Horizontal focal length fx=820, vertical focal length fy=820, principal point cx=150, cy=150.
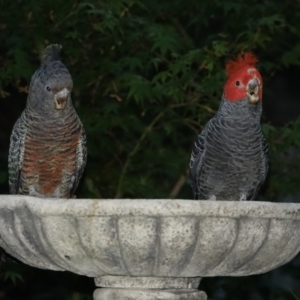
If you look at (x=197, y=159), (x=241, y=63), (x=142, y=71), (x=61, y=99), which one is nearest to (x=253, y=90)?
(x=241, y=63)

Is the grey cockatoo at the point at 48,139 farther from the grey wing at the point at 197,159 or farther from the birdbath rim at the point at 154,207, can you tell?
the birdbath rim at the point at 154,207

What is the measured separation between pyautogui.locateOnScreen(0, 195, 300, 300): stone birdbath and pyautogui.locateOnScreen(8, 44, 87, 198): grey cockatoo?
0.95 metres

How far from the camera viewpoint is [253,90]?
3.71m

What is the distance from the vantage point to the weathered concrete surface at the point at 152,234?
2.65m

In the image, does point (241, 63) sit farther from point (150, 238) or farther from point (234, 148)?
point (150, 238)

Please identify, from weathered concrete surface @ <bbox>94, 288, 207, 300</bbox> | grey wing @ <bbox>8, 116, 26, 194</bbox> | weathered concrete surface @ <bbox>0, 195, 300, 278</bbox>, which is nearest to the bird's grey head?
grey wing @ <bbox>8, 116, 26, 194</bbox>

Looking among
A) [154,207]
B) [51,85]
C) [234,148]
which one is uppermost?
[51,85]

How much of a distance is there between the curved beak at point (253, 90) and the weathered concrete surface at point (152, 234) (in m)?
0.93

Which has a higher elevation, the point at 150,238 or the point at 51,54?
the point at 51,54

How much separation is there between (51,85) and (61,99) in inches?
3.0

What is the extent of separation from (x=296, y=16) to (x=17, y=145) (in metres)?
2.02

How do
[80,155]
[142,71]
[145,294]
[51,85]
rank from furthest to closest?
[142,71]
[80,155]
[51,85]
[145,294]

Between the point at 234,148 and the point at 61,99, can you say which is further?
the point at 234,148

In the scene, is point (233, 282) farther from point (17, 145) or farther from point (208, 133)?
point (17, 145)
